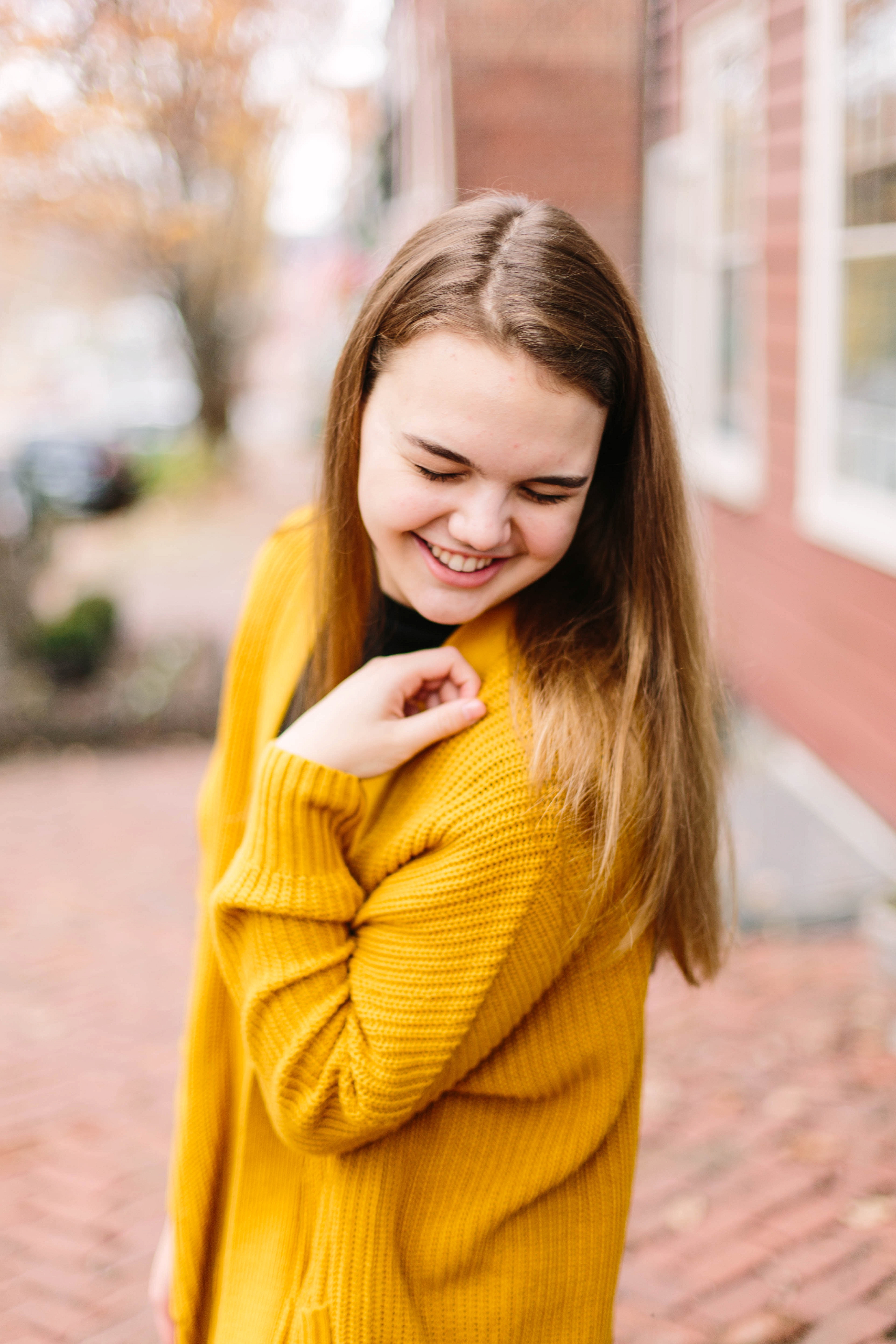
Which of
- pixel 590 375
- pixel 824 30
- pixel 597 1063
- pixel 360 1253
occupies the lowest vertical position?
pixel 360 1253

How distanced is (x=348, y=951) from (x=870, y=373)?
4837 mm

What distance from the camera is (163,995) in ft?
15.1

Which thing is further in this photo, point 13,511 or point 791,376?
point 13,511

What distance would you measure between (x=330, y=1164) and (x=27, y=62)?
8297mm

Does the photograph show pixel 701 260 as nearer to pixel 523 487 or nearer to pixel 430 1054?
pixel 523 487

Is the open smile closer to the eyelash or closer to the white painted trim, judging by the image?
the eyelash

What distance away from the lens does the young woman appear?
1283 millimetres

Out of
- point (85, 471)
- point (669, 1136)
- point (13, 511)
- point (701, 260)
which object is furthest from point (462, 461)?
point (85, 471)

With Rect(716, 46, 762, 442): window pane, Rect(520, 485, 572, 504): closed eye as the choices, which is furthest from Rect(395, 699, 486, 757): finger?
Rect(716, 46, 762, 442): window pane

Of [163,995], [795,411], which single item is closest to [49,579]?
[163,995]

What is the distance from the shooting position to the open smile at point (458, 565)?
A: 1.41m

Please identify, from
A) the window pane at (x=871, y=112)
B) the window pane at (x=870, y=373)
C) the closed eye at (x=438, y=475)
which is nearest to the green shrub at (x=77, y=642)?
the window pane at (x=870, y=373)

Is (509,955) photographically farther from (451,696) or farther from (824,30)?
(824,30)

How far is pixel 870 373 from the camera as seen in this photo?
5.35 meters
